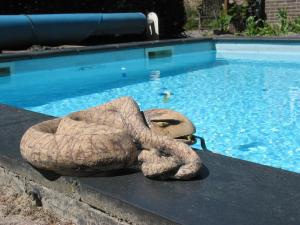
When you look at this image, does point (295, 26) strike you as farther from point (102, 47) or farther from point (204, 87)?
point (204, 87)

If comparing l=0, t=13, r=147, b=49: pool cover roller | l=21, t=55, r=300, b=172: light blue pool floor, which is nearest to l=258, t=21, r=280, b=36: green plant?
l=21, t=55, r=300, b=172: light blue pool floor

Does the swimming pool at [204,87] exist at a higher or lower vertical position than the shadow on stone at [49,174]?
lower

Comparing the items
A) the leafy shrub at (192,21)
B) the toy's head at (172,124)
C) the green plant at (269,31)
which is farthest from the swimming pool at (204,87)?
the leafy shrub at (192,21)

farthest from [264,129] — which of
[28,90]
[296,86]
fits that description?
[28,90]

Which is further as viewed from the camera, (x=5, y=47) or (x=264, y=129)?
(x=5, y=47)

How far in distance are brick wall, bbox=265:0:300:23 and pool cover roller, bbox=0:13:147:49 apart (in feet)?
18.8

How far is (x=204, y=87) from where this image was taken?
1043 centimetres

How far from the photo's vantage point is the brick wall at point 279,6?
18094 millimetres

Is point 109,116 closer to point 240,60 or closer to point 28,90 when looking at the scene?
point 28,90

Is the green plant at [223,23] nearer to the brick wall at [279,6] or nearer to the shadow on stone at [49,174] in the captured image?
the brick wall at [279,6]

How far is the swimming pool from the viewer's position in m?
6.46

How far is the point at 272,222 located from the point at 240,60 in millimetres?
12784

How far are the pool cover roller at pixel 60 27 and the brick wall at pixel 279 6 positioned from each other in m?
5.73

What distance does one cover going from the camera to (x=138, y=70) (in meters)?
13.0
